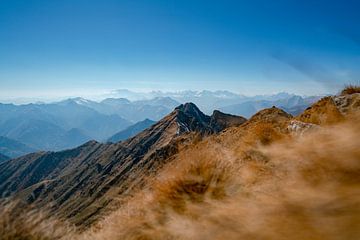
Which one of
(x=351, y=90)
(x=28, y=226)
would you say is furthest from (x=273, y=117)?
(x=28, y=226)

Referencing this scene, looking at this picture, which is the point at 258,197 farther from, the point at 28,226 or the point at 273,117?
the point at 273,117

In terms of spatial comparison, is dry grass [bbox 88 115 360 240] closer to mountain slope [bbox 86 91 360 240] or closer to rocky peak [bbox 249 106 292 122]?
mountain slope [bbox 86 91 360 240]

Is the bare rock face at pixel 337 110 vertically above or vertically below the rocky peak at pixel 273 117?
above

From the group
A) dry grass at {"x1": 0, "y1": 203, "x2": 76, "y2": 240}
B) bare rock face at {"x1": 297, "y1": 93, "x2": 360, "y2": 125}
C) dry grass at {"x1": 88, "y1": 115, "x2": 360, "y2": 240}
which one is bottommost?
dry grass at {"x1": 0, "y1": 203, "x2": 76, "y2": 240}

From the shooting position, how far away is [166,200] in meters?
5.05

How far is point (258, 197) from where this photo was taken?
460cm

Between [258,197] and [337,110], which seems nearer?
[258,197]

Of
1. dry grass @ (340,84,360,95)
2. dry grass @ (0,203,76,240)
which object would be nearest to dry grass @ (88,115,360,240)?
dry grass @ (0,203,76,240)

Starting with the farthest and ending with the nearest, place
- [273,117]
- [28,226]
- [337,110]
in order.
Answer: [273,117] → [337,110] → [28,226]

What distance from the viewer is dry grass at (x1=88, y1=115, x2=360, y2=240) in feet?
12.1

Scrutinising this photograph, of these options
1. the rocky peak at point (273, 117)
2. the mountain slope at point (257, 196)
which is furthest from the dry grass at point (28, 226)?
the rocky peak at point (273, 117)

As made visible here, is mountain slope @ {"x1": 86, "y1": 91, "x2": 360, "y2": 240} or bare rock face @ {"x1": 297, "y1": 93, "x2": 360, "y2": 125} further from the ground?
bare rock face @ {"x1": 297, "y1": 93, "x2": 360, "y2": 125}

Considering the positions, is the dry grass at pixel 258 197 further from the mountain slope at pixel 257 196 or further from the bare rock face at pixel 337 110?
the bare rock face at pixel 337 110

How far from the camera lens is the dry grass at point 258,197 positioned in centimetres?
370
